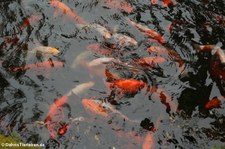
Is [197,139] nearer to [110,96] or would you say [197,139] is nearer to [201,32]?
[110,96]

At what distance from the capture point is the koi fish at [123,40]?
29.1 ft

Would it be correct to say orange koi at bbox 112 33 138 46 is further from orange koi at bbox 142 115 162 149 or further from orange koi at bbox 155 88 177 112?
orange koi at bbox 142 115 162 149

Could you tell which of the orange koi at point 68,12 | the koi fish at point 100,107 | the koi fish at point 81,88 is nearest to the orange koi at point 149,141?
the koi fish at point 100,107

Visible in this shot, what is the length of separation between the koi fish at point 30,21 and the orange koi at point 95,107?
2.66 metres

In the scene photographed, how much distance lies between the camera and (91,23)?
9.36m

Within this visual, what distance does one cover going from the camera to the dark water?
7258 millimetres

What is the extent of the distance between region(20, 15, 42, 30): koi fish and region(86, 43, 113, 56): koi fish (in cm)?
150

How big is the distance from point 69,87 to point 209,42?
360cm

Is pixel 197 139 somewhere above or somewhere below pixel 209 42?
below

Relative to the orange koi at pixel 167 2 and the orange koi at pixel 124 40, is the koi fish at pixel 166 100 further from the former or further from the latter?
the orange koi at pixel 167 2

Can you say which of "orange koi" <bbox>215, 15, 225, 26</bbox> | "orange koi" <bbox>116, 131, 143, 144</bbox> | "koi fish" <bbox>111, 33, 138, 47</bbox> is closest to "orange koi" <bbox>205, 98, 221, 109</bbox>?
"orange koi" <bbox>116, 131, 143, 144</bbox>

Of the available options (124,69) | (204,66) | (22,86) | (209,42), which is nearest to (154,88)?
(124,69)

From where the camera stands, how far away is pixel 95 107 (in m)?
7.54

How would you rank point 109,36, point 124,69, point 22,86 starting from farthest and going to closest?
point 109,36
point 124,69
point 22,86
